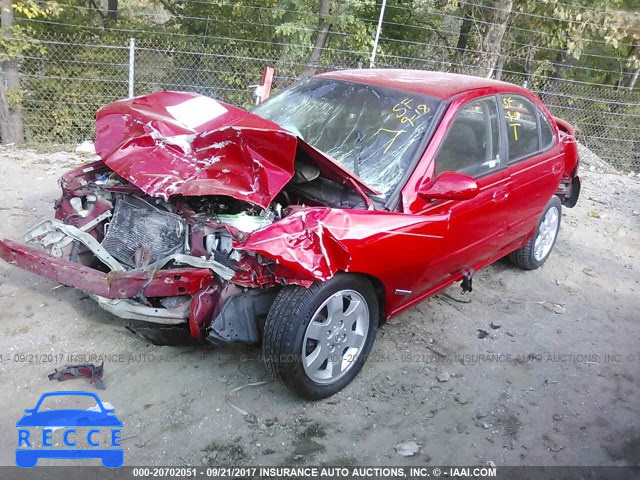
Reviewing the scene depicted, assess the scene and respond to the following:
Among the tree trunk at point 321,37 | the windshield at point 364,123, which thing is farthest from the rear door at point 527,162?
the tree trunk at point 321,37

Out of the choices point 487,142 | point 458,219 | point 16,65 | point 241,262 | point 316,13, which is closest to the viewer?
point 241,262

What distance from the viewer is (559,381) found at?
3.61m

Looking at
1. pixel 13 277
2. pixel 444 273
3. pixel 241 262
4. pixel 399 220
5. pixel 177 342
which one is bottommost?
pixel 13 277

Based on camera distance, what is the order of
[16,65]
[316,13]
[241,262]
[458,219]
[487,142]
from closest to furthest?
[241,262], [458,219], [487,142], [16,65], [316,13]

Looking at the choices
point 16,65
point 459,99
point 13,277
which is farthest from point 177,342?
point 16,65

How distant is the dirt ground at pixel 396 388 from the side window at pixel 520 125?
1.28 meters

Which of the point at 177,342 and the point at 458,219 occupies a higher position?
the point at 458,219

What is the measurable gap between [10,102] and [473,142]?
7.76 metres

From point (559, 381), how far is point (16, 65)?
883 cm

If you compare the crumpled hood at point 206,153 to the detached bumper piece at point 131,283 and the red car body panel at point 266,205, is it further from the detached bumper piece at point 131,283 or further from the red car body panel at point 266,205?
the detached bumper piece at point 131,283

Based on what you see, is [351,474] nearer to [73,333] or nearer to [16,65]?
[73,333]

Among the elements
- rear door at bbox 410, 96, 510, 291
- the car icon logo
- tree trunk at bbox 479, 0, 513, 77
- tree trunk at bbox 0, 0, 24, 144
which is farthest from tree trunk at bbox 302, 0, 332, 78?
the car icon logo

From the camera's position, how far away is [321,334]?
117 inches

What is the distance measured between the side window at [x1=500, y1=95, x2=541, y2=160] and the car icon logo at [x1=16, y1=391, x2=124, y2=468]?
3.21 metres
